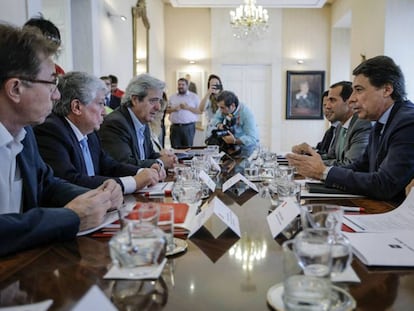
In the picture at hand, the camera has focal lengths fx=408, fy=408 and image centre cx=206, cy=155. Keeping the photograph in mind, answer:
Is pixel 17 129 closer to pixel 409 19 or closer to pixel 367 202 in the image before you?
pixel 367 202

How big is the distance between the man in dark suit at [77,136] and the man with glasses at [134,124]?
0.29 m

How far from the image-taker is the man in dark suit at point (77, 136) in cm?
171

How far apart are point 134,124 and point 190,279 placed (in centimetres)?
193

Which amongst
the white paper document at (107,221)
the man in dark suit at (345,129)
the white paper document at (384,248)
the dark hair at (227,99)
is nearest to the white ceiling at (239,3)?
the dark hair at (227,99)

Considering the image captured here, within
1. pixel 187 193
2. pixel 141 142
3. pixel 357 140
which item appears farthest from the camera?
pixel 141 142

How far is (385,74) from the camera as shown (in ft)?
6.63

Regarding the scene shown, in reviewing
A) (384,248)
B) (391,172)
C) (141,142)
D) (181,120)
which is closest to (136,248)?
(384,248)

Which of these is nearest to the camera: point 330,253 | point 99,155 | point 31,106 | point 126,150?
point 330,253

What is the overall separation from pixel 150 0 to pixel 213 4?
1.49 meters

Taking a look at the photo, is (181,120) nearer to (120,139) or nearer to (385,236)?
(120,139)

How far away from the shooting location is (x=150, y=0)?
727 cm

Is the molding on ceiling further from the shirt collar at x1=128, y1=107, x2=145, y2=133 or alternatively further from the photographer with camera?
the shirt collar at x1=128, y1=107, x2=145, y2=133

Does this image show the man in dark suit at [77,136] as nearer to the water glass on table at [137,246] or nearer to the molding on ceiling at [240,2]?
the water glass on table at [137,246]

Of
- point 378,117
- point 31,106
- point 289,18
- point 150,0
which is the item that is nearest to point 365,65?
point 378,117
